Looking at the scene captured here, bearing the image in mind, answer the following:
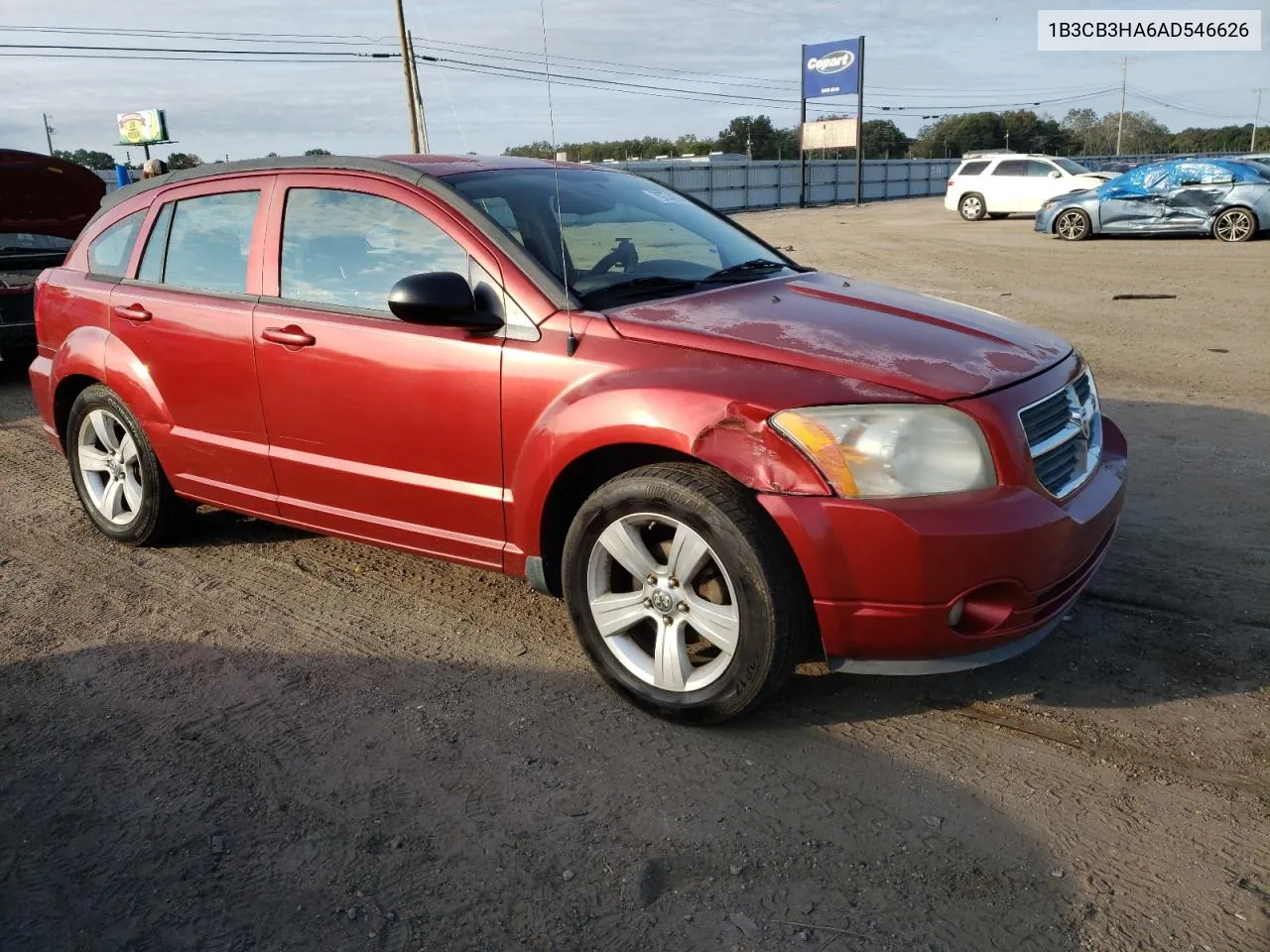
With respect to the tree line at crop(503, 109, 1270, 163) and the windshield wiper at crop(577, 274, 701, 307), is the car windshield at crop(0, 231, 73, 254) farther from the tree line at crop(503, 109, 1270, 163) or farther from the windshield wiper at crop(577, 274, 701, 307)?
the tree line at crop(503, 109, 1270, 163)

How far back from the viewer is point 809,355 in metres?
3.13

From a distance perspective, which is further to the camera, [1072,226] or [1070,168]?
[1070,168]

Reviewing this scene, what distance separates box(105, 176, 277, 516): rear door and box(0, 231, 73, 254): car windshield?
566cm

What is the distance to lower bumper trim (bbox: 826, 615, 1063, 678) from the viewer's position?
3.04 metres

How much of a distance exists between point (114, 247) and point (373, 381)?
2.12m

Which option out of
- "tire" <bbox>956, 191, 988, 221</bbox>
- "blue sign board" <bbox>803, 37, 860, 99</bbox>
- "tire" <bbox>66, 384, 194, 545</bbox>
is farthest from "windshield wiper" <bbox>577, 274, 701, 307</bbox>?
"blue sign board" <bbox>803, 37, 860, 99</bbox>

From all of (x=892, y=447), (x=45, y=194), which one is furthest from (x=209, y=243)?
(x=45, y=194)

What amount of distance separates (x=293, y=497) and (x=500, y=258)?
4.62ft

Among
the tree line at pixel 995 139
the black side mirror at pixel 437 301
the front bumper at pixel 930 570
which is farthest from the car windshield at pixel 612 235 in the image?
the tree line at pixel 995 139

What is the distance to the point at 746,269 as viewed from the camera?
4.29 m

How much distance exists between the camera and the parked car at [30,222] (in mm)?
9102

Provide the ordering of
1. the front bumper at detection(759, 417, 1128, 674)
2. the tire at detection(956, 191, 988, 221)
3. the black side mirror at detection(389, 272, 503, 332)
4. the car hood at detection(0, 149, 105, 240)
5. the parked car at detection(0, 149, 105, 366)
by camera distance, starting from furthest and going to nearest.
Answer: the tire at detection(956, 191, 988, 221), the car hood at detection(0, 149, 105, 240), the parked car at detection(0, 149, 105, 366), the black side mirror at detection(389, 272, 503, 332), the front bumper at detection(759, 417, 1128, 674)

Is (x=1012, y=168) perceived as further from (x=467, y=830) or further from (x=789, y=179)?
(x=467, y=830)

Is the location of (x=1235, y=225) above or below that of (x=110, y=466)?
below
